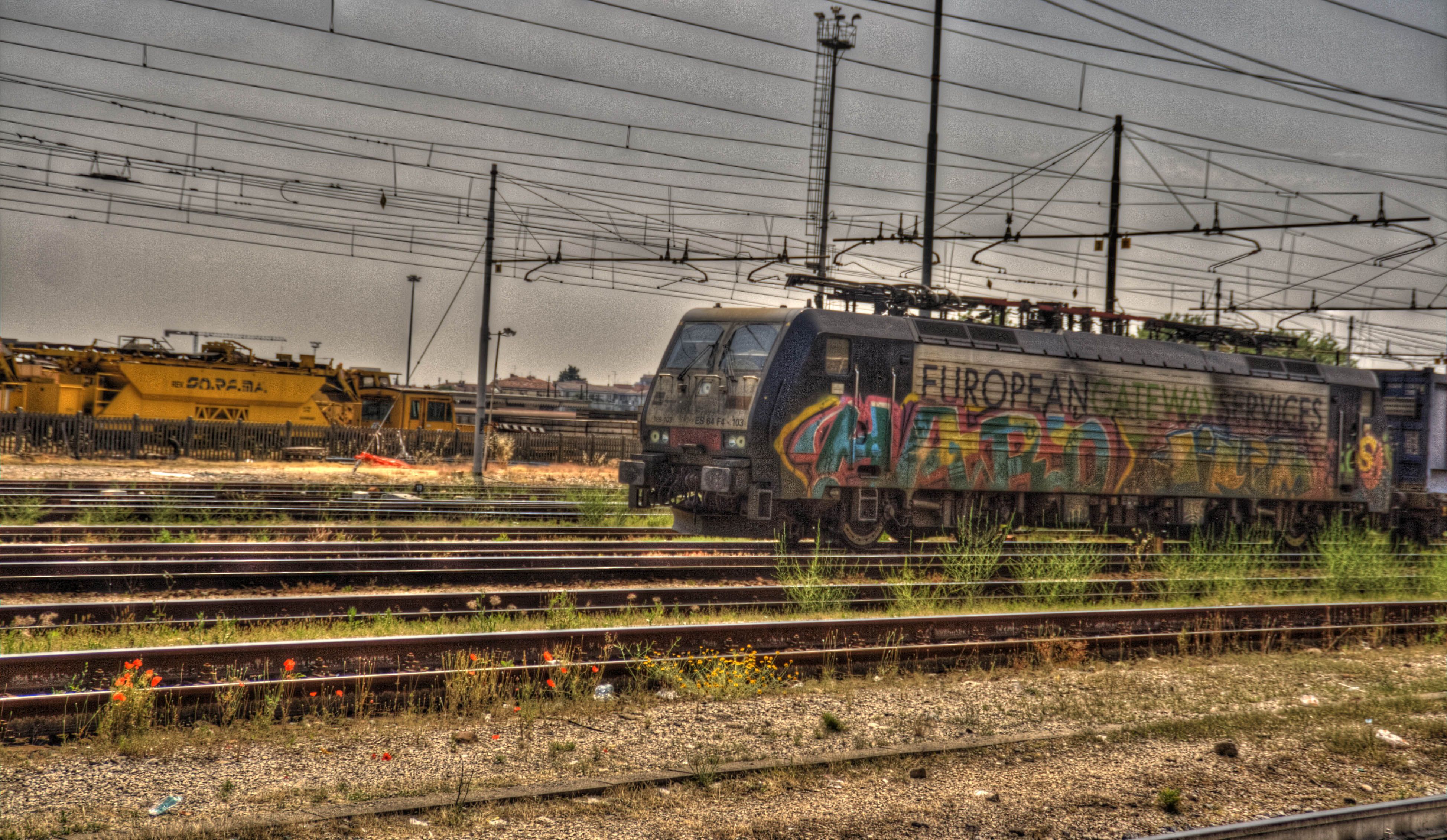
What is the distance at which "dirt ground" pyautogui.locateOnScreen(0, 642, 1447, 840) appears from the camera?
16.2 ft

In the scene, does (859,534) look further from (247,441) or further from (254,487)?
(247,441)

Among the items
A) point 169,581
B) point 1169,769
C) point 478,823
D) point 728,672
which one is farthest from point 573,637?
point 169,581

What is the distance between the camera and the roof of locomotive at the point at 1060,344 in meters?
12.8

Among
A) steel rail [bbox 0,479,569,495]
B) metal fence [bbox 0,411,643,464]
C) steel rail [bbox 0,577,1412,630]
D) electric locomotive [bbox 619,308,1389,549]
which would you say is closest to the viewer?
steel rail [bbox 0,577,1412,630]

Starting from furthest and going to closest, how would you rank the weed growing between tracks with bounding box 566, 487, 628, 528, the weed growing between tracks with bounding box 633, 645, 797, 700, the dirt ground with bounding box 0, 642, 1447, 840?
the weed growing between tracks with bounding box 566, 487, 628, 528 < the weed growing between tracks with bounding box 633, 645, 797, 700 < the dirt ground with bounding box 0, 642, 1447, 840

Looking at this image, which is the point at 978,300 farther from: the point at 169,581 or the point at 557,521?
the point at 169,581

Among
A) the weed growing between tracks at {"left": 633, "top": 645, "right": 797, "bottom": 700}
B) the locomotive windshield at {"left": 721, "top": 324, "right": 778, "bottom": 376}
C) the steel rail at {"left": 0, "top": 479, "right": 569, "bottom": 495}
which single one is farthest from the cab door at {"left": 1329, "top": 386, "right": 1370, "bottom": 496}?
the steel rail at {"left": 0, "top": 479, "right": 569, "bottom": 495}

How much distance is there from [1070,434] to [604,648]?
889 cm

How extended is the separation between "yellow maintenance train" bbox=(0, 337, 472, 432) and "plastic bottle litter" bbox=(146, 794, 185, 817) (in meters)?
28.5

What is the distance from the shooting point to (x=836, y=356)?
12.7 metres

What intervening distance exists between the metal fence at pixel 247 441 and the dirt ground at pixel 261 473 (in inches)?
22.2

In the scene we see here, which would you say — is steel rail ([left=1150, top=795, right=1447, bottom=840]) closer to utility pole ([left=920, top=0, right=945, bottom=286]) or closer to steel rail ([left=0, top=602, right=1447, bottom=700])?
steel rail ([left=0, top=602, right=1447, bottom=700])

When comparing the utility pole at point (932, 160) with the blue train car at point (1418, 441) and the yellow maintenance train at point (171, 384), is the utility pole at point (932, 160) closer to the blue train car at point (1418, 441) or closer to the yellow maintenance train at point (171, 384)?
the blue train car at point (1418, 441)

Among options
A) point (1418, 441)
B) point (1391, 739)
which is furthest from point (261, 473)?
point (1391, 739)
